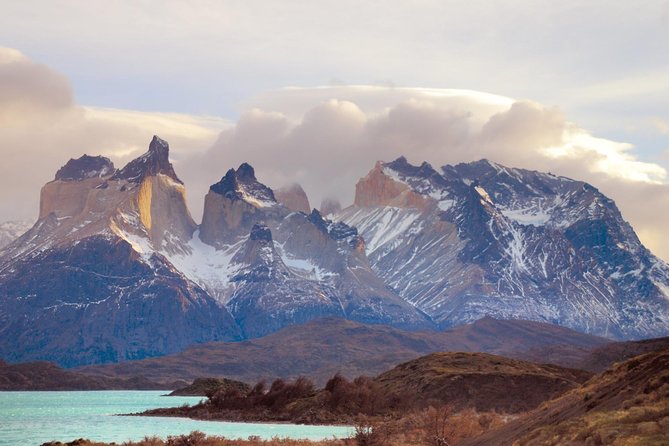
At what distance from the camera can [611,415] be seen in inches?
2121

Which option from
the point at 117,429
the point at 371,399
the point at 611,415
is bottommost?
the point at 611,415

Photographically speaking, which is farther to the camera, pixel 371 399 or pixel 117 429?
pixel 371 399

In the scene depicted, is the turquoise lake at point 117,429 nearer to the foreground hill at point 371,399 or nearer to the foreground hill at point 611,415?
the foreground hill at point 371,399

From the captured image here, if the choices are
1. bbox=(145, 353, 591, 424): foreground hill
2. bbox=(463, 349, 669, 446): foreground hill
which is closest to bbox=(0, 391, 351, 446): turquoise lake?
bbox=(145, 353, 591, 424): foreground hill

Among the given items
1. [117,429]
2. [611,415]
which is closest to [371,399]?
[117,429]

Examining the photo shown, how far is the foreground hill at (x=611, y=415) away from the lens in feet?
162

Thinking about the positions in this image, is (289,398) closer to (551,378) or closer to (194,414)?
(194,414)

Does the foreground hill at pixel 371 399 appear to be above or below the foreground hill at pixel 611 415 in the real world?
above

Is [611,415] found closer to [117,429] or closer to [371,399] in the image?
[117,429]

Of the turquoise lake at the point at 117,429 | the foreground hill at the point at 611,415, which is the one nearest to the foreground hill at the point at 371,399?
the turquoise lake at the point at 117,429

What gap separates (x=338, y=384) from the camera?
187 m

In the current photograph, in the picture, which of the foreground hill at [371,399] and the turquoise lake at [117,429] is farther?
the foreground hill at [371,399]

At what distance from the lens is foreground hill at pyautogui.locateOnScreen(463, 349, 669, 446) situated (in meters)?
49.3

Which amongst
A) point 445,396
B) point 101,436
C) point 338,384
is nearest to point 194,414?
point 338,384
